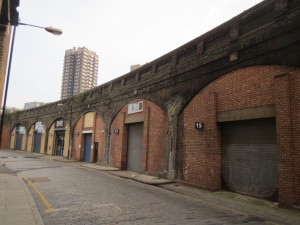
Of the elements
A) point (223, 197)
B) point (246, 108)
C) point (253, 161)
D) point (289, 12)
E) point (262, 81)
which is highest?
point (289, 12)

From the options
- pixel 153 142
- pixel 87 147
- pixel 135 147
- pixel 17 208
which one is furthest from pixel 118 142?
pixel 17 208

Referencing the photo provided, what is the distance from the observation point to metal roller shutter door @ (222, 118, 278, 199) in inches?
401

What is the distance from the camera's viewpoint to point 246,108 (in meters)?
11.0

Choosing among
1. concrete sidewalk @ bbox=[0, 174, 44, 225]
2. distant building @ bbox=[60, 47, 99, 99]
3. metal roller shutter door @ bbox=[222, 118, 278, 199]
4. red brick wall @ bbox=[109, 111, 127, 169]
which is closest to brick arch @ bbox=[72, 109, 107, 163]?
red brick wall @ bbox=[109, 111, 127, 169]

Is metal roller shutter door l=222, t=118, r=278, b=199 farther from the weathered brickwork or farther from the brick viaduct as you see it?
the weathered brickwork

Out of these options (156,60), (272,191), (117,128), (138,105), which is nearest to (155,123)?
(138,105)

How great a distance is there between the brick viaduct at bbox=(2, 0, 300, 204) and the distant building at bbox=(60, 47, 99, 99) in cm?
7271

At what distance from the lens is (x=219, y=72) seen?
12641 mm

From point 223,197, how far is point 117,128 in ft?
42.4

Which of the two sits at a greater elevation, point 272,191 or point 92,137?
point 92,137

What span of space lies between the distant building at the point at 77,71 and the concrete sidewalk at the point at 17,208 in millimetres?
82981

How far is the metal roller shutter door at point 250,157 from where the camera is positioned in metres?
10.2

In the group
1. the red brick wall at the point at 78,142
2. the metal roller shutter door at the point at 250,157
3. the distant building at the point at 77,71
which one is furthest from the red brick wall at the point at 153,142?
the distant building at the point at 77,71

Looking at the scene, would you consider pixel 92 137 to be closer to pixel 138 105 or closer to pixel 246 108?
pixel 138 105
